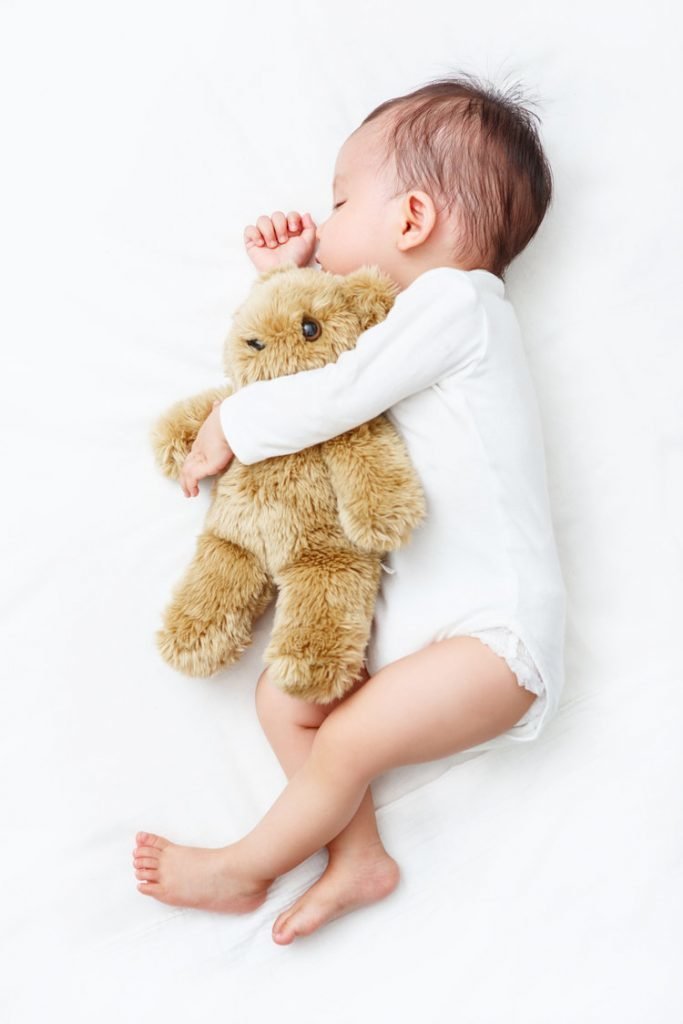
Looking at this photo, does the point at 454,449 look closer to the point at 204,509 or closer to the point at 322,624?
the point at 322,624

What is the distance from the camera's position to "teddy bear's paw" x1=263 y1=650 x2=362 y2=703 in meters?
1.06

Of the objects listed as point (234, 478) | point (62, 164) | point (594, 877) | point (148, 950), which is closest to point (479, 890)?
point (594, 877)

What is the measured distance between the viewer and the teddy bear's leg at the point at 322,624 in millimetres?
1069

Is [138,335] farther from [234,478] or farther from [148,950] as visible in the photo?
[148,950]

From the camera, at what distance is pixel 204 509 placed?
4.25ft

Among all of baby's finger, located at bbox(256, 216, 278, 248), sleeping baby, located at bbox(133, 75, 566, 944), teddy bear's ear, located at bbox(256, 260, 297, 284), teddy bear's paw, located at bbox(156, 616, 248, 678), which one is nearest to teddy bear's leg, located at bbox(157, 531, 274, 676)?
teddy bear's paw, located at bbox(156, 616, 248, 678)

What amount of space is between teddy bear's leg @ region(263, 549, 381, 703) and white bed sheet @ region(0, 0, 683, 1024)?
0.21 meters

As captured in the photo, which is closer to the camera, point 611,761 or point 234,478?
point 234,478

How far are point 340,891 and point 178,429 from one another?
0.62 metres

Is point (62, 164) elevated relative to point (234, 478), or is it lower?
elevated

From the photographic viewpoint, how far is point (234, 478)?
116 centimetres

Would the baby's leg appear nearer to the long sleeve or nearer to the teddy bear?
the teddy bear

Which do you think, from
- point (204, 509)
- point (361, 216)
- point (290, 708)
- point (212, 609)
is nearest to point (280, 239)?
point (361, 216)

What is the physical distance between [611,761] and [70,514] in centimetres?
80
